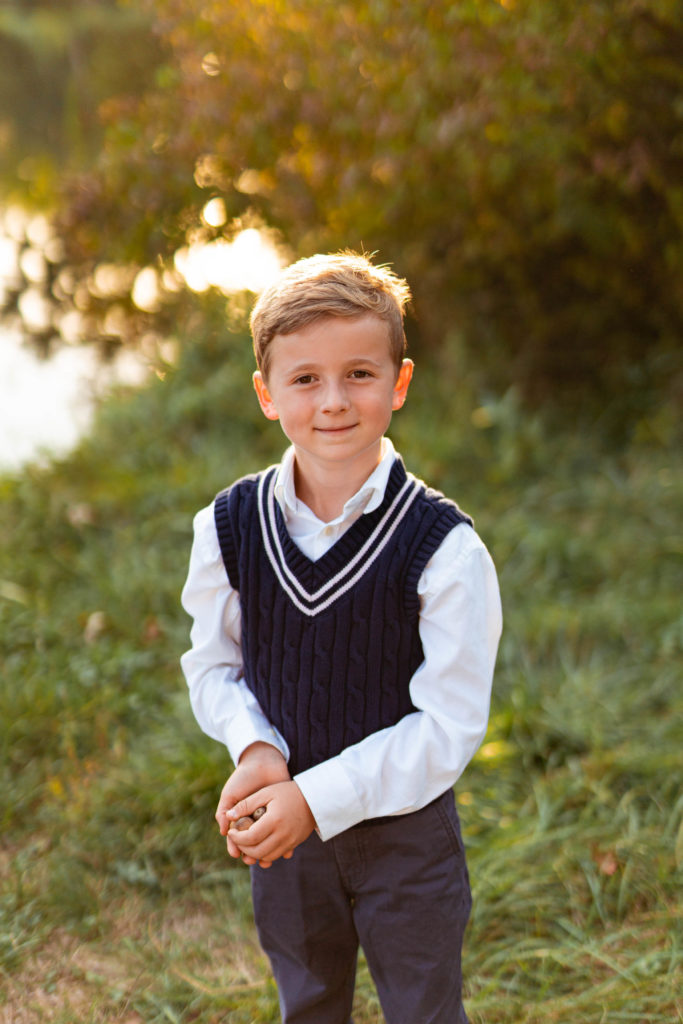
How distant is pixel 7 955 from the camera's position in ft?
7.50

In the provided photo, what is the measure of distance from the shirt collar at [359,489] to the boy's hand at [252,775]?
383 millimetres

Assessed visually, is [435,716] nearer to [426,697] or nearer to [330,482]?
[426,697]

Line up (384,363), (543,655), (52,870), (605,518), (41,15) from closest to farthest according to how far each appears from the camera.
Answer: (384,363) < (52,870) < (543,655) < (605,518) < (41,15)

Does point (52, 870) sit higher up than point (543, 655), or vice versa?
point (543, 655)

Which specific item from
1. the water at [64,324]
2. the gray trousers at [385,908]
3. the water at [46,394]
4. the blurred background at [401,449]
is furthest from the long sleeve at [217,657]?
the water at [46,394]

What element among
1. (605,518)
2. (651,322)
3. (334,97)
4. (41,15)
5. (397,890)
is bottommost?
(397,890)

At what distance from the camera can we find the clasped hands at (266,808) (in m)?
1.45

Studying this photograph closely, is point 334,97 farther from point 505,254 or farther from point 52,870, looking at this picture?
point 52,870

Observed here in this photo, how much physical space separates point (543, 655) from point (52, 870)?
6.02 feet

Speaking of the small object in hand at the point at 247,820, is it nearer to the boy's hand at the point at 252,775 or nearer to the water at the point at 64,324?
the boy's hand at the point at 252,775

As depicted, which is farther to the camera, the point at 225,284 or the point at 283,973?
the point at 225,284

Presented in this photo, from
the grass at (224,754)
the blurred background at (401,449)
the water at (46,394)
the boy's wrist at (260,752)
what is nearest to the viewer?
the boy's wrist at (260,752)

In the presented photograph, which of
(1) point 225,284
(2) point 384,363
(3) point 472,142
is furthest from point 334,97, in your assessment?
(2) point 384,363

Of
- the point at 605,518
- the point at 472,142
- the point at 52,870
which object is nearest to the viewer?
the point at 52,870
